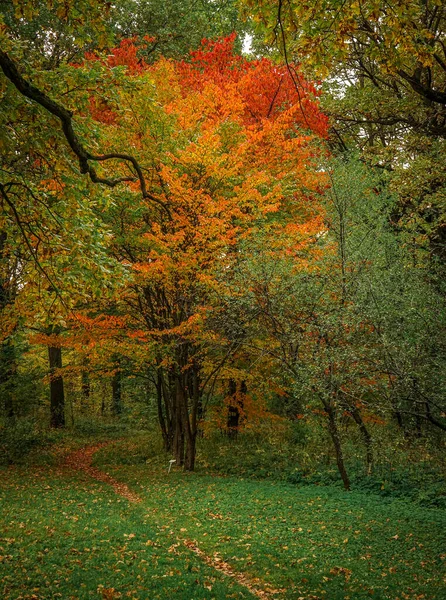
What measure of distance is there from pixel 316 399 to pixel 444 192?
6.39 meters

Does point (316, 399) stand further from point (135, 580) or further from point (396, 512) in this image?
point (135, 580)

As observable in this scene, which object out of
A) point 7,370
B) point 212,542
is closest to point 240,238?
point 212,542

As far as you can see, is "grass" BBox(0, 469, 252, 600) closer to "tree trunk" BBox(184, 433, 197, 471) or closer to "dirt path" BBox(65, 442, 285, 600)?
"dirt path" BBox(65, 442, 285, 600)

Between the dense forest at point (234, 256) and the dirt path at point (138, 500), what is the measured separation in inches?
2.9

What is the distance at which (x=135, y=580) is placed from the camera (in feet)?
21.4

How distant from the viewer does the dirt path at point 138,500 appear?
6762 mm

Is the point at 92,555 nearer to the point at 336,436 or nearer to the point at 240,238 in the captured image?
the point at 336,436

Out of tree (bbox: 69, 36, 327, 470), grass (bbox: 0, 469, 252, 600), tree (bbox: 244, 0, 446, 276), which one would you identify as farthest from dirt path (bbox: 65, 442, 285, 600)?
tree (bbox: 244, 0, 446, 276)

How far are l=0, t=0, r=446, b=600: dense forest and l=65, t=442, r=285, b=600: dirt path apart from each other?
7 cm

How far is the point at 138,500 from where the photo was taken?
11727mm

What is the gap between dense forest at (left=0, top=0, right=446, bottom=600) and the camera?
6352 mm

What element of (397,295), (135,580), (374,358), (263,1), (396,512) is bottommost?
(396,512)

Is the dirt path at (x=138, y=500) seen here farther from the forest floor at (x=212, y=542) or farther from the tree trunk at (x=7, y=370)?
the tree trunk at (x=7, y=370)

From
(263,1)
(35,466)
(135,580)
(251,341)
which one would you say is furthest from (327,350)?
(35,466)
